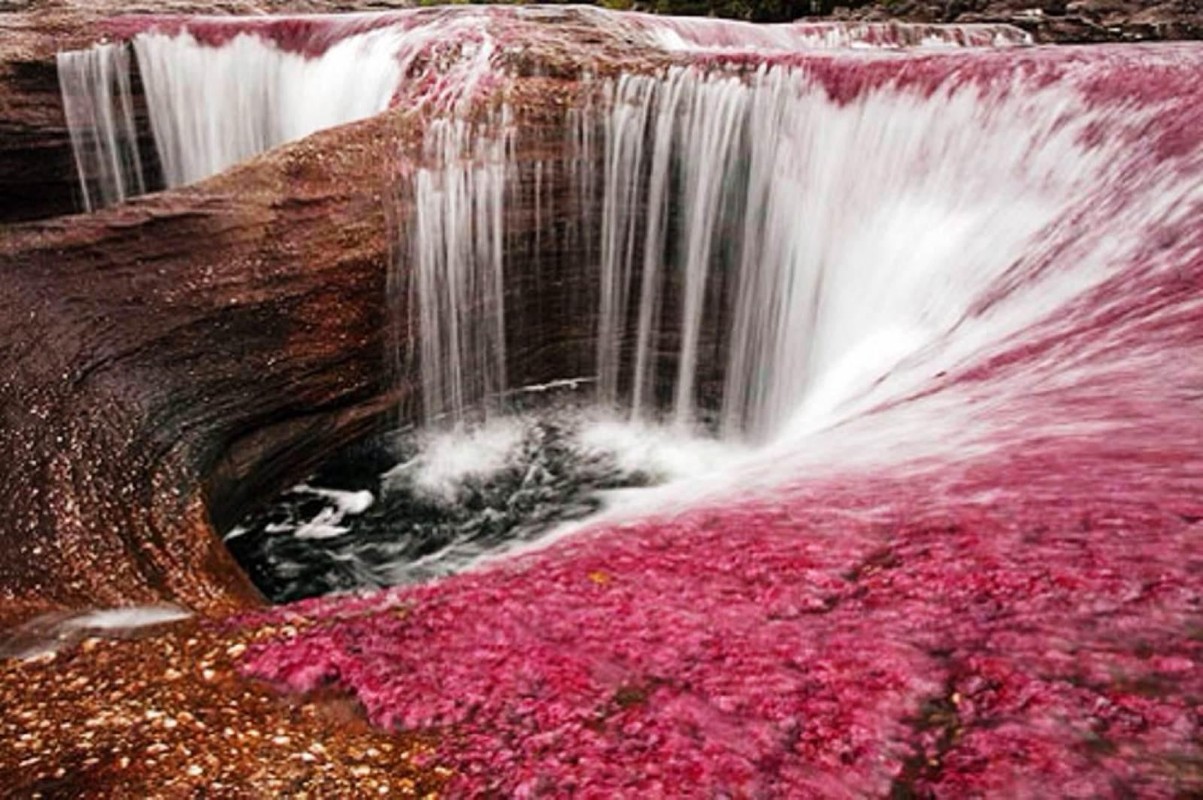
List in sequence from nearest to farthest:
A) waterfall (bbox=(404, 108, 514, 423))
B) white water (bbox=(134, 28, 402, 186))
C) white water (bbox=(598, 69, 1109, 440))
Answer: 1. white water (bbox=(598, 69, 1109, 440))
2. waterfall (bbox=(404, 108, 514, 423))
3. white water (bbox=(134, 28, 402, 186))

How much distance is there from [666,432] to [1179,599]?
782 cm

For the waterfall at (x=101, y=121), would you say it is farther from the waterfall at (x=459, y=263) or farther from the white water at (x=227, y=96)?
the waterfall at (x=459, y=263)

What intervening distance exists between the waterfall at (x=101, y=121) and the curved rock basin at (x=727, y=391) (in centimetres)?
714

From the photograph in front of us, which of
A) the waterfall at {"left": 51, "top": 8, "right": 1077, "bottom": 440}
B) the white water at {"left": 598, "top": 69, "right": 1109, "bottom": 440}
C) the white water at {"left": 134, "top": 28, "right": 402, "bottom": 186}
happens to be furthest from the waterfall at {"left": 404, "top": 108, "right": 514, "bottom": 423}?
the white water at {"left": 134, "top": 28, "right": 402, "bottom": 186}

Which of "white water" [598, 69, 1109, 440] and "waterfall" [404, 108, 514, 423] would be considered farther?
"waterfall" [404, 108, 514, 423]

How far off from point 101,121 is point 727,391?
10686 mm

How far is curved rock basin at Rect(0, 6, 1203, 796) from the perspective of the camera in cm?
206

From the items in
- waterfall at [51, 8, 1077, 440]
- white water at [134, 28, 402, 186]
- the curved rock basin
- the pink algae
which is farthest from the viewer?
white water at [134, 28, 402, 186]

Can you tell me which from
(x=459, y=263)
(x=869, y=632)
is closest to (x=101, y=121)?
(x=459, y=263)

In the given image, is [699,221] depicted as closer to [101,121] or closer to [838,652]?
[838,652]

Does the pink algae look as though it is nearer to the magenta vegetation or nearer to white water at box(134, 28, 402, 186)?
the magenta vegetation

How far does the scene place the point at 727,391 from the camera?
9.63 metres

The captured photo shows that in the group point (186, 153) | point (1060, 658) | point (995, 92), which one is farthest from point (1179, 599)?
point (186, 153)

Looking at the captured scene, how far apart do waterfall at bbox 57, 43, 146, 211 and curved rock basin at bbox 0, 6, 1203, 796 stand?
7145 mm
